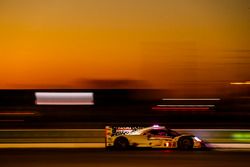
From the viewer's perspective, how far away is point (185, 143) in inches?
804

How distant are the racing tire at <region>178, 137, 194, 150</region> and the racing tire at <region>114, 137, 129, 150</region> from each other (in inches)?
82.4

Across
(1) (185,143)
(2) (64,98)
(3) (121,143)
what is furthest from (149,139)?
(2) (64,98)

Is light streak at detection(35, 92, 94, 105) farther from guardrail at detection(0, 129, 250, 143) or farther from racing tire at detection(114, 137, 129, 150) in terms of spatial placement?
racing tire at detection(114, 137, 129, 150)

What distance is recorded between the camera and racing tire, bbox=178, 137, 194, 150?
20391mm

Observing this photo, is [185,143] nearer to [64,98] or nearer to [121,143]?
[121,143]

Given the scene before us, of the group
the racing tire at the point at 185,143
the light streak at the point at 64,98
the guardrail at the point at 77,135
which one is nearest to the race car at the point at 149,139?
the racing tire at the point at 185,143

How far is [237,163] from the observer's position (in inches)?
505

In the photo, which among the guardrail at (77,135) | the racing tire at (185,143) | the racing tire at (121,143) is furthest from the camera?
the guardrail at (77,135)

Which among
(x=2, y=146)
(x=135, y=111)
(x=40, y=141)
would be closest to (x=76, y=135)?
(x=40, y=141)

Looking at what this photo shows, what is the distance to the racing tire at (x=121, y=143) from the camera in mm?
20266

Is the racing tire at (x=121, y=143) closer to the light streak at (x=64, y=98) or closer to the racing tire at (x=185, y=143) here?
the racing tire at (x=185, y=143)

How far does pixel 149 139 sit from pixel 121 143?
3.80 ft

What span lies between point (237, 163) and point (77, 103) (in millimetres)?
18305

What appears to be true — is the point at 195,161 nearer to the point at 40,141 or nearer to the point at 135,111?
the point at 40,141
